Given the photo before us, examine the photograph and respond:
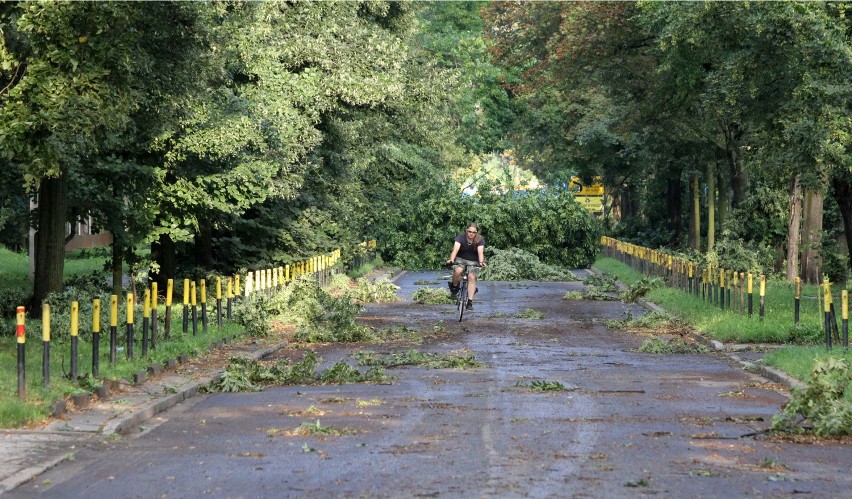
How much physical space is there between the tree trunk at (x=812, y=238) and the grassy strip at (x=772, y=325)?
232 cm

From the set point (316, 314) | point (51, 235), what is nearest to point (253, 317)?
point (316, 314)

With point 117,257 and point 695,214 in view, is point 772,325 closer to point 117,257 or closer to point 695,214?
point 117,257

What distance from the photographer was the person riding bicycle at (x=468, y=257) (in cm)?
2664

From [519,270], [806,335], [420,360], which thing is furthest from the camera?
[519,270]

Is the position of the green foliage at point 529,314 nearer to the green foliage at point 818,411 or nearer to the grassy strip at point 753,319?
the grassy strip at point 753,319

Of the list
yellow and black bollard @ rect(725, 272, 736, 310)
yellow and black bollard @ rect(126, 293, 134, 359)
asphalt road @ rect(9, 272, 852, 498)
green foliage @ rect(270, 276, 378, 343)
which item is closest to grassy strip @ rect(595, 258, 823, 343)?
yellow and black bollard @ rect(725, 272, 736, 310)

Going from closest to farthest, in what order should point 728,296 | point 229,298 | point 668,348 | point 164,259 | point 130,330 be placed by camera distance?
point 130,330
point 668,348
point 229,298
point 728,296
point 164,259

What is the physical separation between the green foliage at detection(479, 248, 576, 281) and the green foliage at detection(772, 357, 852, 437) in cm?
3107

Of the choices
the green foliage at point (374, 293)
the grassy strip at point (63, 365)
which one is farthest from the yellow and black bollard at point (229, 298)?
the green foliage at point (374, 293)

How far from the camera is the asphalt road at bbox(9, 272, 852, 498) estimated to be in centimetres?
910

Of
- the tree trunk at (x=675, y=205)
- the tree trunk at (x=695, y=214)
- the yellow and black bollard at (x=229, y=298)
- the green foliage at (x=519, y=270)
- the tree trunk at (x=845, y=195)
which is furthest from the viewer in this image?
the tree trunk at (x=675, y=205)

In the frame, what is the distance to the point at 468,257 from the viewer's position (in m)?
27.1

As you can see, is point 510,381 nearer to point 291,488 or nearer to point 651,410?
point 651,410

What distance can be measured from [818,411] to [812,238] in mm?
23159
